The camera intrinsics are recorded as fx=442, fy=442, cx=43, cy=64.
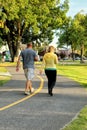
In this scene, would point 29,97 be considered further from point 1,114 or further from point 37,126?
point 37,126

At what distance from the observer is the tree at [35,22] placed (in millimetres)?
68250

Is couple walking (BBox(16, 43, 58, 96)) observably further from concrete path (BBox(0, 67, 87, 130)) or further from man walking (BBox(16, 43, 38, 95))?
concrete path (BBox(0, 67, 87, 130))

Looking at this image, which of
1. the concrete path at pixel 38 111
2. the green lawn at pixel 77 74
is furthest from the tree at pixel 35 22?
the concrete path at pixel 38 111

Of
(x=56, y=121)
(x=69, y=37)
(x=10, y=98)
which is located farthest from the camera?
(x=69, y=37)

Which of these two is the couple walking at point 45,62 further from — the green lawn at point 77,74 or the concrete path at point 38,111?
the green lawn at point 77,74

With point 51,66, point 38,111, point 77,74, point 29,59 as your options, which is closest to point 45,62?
point 51,66

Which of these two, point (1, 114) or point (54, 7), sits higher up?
point (54, 7)

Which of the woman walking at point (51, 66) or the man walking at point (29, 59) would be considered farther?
the man walking at point (29, 59)

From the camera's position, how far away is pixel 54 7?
245ft

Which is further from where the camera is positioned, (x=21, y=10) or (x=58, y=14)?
(x=58, y=14)

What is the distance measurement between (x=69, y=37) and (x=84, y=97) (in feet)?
287

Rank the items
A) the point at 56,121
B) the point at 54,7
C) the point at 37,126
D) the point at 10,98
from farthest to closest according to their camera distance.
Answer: the point at 54,7, the point at 10,98, the point at 56,121, the point at 37,126

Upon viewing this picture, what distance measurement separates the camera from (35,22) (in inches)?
2739

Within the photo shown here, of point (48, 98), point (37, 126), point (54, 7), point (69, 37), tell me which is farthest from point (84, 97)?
point (69, 37)
